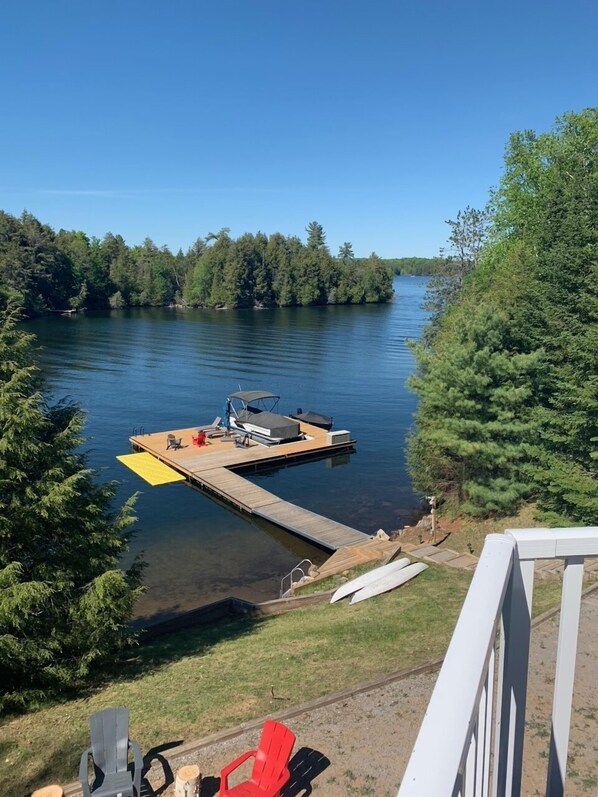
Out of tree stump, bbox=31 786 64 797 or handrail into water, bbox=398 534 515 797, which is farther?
tree stump, bbox=31 786 64 797

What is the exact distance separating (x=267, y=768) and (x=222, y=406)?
120 ft

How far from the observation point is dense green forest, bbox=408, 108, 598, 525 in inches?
697

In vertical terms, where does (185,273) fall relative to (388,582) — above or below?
above

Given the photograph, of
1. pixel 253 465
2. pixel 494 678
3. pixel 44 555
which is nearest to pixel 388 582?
pixel 44 555

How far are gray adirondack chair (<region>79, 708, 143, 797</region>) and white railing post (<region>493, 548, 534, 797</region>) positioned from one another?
5153 mm

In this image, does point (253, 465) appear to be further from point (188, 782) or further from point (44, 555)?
point (188, 782)

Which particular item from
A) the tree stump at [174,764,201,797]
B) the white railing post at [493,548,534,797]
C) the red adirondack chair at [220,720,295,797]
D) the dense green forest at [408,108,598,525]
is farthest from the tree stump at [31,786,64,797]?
the dense green forest at [408,108,598,525]

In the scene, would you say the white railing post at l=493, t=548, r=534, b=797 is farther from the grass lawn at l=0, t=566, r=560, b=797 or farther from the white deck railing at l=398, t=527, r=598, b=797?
the grass lawn at l=0, t=566, r=560, b=797

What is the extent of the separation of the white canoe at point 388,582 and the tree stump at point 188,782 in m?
7.52

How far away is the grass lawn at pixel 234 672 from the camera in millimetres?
7680

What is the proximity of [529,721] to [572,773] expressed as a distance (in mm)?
679

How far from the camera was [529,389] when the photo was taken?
19453 mm

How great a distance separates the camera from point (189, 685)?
368 inches

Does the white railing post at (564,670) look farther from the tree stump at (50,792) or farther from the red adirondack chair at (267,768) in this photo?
the tree stump at (50,792)
